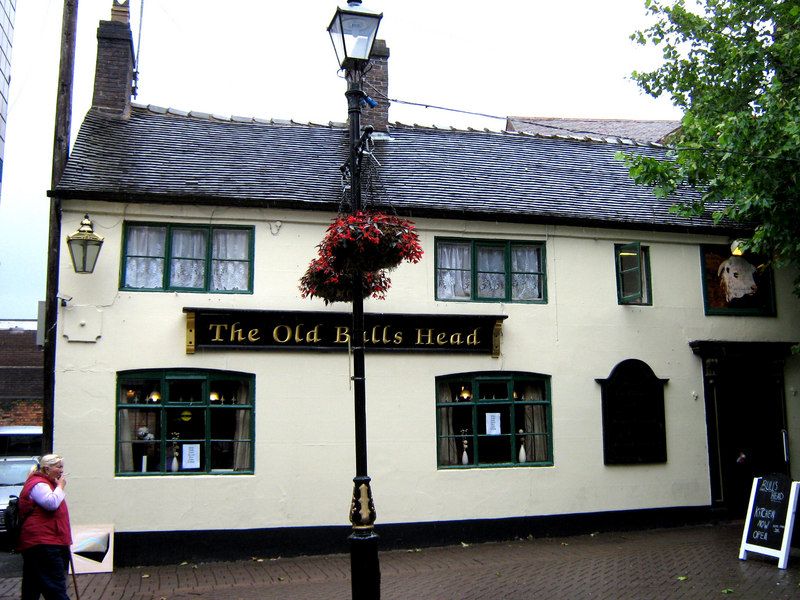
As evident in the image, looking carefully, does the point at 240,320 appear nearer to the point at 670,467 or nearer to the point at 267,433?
the point at 267,433

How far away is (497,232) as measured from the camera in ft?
41.9

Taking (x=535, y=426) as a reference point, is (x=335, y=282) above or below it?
above

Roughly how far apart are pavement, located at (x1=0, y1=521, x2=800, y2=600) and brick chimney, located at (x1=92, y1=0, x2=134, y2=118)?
25.0 ft

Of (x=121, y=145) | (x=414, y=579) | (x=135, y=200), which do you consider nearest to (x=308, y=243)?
(x=135, y=200)

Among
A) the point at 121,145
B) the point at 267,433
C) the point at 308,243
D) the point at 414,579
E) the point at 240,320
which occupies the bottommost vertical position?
the point at 414,579

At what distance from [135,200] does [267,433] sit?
13.0ft

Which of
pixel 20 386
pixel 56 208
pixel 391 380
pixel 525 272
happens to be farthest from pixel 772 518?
pixel 20 386

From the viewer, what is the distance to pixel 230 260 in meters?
11.7

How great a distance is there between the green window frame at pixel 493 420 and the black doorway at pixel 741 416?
3.04 m

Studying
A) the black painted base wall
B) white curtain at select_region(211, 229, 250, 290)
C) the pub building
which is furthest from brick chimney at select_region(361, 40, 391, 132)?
the black painted base wall

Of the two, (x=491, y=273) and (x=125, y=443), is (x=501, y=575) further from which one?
(x=125, y=443)

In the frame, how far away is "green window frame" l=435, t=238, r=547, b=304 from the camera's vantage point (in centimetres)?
1251

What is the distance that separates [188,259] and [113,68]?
4.40 metres

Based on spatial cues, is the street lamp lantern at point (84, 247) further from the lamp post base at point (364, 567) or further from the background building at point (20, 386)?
the background building at point (20, 386)
